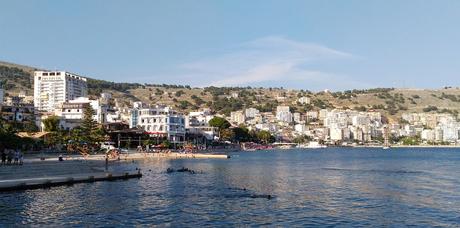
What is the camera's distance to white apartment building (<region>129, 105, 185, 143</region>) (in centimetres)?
14475

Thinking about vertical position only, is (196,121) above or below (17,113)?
above

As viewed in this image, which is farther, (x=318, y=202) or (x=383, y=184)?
(x=383, y=184)

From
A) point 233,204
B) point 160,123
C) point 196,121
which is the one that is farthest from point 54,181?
point 196,121

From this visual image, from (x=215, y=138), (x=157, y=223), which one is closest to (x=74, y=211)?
(x=157, y=223)

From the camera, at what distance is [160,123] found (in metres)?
146

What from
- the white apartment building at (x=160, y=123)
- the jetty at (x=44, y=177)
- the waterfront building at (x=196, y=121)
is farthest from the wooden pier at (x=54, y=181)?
the waterfront building at (x=196, y=121)

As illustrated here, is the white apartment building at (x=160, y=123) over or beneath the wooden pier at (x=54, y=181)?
over

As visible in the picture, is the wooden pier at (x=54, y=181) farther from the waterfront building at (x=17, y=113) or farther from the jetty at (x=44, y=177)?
the waterfront building at (x=17, y=113)

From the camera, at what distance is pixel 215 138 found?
579 feet

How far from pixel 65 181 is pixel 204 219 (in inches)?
719

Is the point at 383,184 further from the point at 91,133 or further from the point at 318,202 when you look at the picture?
the point at 91,133

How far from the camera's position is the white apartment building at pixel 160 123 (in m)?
145

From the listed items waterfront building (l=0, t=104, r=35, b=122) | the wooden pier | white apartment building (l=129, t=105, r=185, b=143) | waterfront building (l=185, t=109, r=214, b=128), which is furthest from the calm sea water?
waterfront building (l=185, t=109, r=214, b=128)

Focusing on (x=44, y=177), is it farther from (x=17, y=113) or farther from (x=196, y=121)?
(x=196, y=121)
